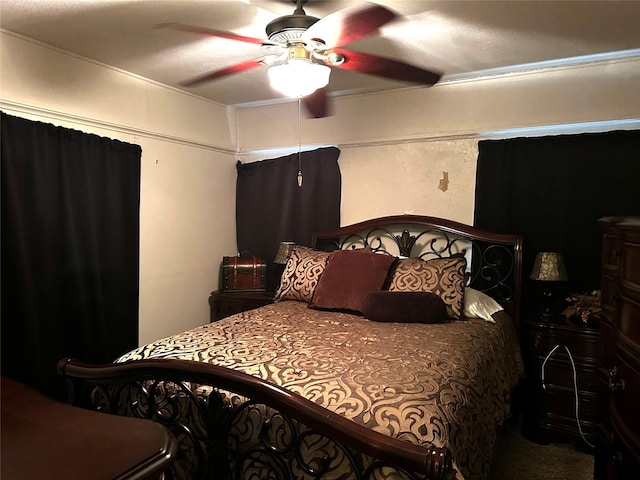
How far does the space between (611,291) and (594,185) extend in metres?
1.12

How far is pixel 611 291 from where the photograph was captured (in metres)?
2.05

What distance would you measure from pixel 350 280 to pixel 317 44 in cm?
145

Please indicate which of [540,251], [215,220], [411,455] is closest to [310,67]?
[411,455]

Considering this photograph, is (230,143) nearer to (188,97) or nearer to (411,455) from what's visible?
(188,97)

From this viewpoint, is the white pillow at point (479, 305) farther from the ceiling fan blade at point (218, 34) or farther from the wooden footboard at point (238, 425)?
the ceiling fan blade at point (218, 34)

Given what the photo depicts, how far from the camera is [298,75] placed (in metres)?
2.00

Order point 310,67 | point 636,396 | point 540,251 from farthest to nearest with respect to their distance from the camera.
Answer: point 540,251
point 310,67
point 636,396

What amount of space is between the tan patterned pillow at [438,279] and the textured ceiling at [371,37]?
1.30 meters

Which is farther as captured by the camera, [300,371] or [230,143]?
[230,143]

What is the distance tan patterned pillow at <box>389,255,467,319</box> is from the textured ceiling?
130cm

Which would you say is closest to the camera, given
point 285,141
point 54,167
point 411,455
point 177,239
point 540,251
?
point 411,455

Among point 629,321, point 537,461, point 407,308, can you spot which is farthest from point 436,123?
point 537,461

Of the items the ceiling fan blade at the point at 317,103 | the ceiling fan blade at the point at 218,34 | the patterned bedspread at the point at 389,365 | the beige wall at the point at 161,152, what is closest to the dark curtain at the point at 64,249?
the beige wall at the point at 161,152

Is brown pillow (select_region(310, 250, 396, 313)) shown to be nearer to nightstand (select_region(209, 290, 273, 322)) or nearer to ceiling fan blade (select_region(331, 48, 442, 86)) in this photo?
nightstand (select_region(209, 290, 273, 322))
